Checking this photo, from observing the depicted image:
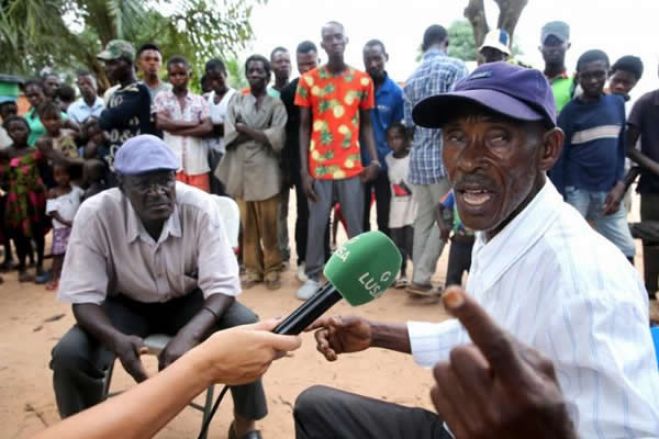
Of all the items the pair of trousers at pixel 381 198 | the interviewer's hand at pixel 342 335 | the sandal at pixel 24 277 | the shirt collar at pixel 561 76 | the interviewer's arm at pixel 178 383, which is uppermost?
the shirt collar at pixel 561 76

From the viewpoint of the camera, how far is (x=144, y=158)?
91.3 inches

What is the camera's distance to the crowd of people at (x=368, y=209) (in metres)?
1.09

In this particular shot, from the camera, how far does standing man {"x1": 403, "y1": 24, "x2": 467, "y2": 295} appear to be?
4.06 metres

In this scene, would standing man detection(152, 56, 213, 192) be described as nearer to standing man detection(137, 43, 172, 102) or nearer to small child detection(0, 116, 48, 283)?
standing man detection(137, 43, 172, 102)

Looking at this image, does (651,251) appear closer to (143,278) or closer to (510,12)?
(510,12)

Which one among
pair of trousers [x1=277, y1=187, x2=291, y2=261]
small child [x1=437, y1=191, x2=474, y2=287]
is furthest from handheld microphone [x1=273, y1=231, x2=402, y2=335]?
pair of trousers [x1=277, y1=187, x2=291, y2=261]

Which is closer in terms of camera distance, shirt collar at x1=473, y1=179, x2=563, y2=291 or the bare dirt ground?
shirt collar at x1=473, y1=179, x2=563, y2=291

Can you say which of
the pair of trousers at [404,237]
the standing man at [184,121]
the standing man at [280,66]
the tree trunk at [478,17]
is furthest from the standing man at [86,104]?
the tree trunk at [478,17]

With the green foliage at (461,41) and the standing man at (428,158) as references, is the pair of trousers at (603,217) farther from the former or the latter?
the green foliage at (461,41)

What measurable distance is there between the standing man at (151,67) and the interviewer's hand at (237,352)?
12.8ft

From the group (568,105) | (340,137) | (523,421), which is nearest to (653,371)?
(523,421)

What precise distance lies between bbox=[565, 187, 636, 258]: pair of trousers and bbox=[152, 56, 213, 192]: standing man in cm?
310

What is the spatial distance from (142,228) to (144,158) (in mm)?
345

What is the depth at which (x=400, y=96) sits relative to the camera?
190 inches
